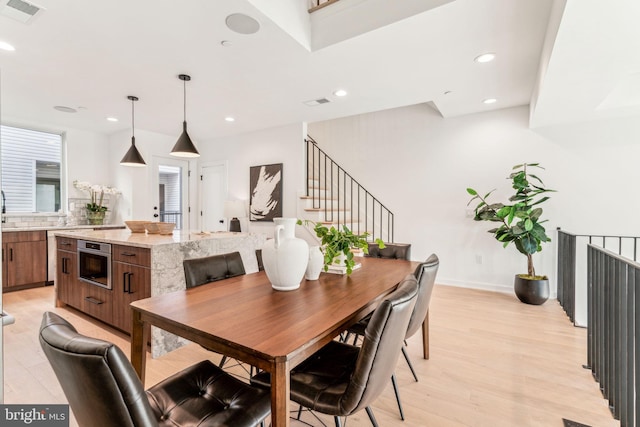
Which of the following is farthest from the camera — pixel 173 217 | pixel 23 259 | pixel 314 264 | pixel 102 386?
pixel 173 217

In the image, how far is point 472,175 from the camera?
15.6 feet

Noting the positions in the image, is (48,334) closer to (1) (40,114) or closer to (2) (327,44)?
(2) (327,44)

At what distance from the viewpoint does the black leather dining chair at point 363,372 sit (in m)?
1.22

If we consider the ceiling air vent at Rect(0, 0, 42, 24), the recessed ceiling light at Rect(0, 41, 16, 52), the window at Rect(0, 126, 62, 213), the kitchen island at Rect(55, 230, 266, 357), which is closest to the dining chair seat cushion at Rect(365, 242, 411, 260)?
the kitchen island at Rect(55, 230, 266, 357)

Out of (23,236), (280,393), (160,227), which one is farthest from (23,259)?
(280,393)

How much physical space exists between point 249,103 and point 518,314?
4340mm

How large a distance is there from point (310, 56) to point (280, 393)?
9.36 feet

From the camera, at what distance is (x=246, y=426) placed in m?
1.17

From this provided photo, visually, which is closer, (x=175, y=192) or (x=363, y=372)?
(x=363, y=372)

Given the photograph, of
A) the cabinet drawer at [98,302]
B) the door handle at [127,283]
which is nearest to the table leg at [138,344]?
the door handle at [127,283]

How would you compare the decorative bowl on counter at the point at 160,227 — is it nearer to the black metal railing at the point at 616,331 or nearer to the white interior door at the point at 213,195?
the white interior door at the point at 213,195

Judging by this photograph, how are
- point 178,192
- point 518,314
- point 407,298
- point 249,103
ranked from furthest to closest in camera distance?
1. point 178,192
2. point 249,103
3. point 518,314
4. point 407,298

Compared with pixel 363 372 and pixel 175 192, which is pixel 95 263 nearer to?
pixel 363 372

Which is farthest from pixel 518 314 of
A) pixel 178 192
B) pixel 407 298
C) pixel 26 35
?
pixel 178 192
